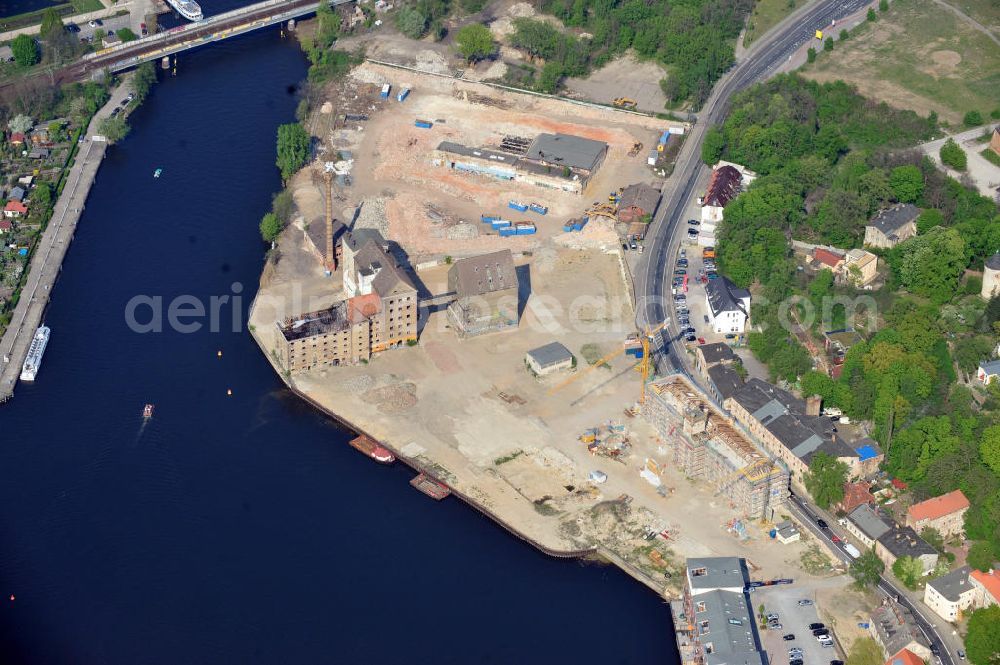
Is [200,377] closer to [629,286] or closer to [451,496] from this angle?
[451,496]

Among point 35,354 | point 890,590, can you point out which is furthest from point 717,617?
point 35,354

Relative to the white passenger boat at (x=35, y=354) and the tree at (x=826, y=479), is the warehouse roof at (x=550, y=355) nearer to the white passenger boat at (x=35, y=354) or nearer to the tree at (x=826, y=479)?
the tree at (x=826, y=479)

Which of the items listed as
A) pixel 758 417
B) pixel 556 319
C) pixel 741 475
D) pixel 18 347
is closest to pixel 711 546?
pixel 741 475

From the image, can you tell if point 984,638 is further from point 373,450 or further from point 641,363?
point 373,450

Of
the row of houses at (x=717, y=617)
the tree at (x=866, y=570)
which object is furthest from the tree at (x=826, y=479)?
the row of houses at (x=717, y=617)

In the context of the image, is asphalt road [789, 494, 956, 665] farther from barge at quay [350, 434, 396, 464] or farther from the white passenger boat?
the white passenger boat

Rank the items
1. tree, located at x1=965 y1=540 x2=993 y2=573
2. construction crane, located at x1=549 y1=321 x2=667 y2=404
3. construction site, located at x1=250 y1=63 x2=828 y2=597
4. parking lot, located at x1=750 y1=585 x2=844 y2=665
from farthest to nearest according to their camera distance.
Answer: construction crane, located at x1=549 y1=321 x2=667 y2=404 → construction site, located at x1=250 y1=63 x2=828 y2=597 → tree, located at x1=965 y1=540 x2=993 y2=573 → parking lot, located at x1=750 y1=585 x2=844 y2=665

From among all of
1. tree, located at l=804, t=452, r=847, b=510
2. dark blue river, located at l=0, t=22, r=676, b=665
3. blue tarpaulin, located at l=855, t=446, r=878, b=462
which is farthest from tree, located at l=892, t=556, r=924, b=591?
dark blue river, located at l=0, t=22, r=676, b=665
